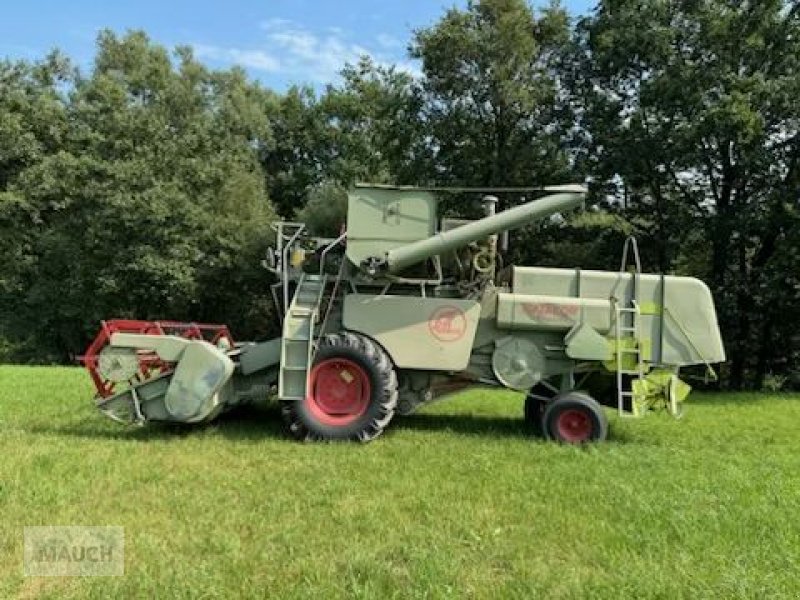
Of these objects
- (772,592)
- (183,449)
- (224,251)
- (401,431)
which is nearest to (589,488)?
(772,592)

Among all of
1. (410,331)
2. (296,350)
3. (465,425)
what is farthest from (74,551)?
(465,425)

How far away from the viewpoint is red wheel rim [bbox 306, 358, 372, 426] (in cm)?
990

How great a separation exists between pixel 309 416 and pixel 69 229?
2823 cm

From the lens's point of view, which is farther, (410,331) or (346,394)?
(410,331)

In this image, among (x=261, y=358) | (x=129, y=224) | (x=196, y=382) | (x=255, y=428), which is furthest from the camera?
(x=129, y=224)

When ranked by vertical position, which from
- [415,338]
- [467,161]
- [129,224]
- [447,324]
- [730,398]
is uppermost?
[467,161]

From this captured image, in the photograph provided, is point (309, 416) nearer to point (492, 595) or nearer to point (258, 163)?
point (492, 595)

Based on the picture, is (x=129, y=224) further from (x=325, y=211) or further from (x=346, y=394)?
(x=346, y=394)

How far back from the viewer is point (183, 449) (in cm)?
898

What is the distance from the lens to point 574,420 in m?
10.1

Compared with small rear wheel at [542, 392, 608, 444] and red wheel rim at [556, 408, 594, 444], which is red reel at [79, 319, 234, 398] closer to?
small rear wheel at [542, 392, 608, 444]

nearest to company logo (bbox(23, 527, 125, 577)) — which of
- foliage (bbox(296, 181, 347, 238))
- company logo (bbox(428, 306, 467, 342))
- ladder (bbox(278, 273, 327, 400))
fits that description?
ladder (bbox(278, 273, 327, 400))

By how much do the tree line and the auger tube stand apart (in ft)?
38.6

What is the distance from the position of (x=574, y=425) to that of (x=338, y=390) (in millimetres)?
2852
